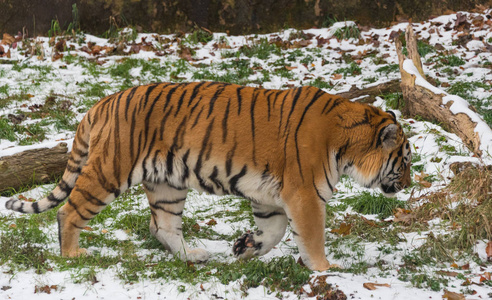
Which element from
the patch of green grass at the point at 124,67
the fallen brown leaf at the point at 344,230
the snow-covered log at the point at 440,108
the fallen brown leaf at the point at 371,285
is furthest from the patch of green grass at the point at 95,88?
the fallen brown leaf at the point at 371,285

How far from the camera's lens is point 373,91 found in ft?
26.3

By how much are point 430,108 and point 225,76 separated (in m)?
3.48

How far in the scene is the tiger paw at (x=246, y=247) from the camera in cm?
459

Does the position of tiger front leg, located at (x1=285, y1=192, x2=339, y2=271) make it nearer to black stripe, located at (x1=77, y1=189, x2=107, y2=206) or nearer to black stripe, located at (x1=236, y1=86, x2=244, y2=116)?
black stripe, located at (x1=236, y1=86, x2=244, y2=116)

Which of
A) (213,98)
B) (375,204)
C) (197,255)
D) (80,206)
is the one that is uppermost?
(213,98)

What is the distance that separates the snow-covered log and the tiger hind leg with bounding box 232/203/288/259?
2.04 metres

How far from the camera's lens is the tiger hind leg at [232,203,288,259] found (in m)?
4.59

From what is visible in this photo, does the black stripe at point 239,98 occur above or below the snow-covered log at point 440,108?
above

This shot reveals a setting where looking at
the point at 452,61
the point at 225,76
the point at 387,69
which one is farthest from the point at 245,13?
the point at 452,61

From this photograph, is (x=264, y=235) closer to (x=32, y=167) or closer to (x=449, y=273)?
(x=449, y=273)

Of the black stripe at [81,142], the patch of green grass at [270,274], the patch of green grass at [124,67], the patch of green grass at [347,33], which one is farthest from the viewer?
the patch of green grass at [347,33]

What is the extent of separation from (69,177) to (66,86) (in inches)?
178

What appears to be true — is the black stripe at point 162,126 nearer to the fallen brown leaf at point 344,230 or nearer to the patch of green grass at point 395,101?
the fallen brown leaf at point 344,230

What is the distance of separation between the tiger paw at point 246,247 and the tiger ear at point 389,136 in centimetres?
123
